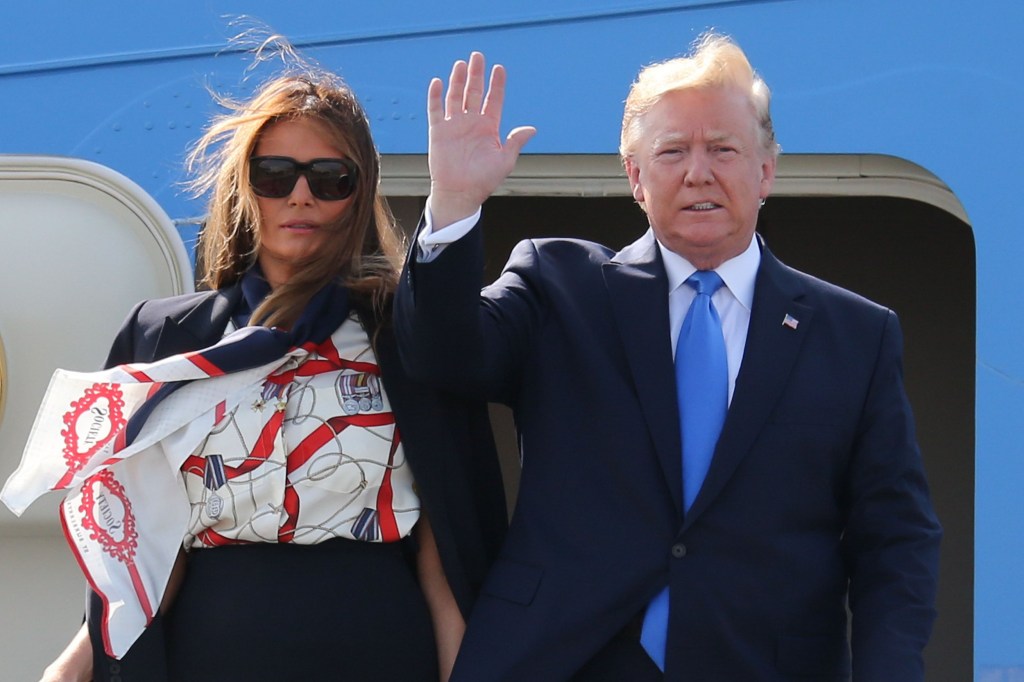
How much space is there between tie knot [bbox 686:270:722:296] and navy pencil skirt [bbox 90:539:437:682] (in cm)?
61

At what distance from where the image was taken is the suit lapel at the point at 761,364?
1.81 metres

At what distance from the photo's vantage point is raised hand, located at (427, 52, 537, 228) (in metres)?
1.76

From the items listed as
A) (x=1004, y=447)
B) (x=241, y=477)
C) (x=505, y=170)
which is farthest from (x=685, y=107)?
(x=1004, y=447)

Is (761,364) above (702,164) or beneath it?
beneath

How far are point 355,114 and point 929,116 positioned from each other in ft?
4.12

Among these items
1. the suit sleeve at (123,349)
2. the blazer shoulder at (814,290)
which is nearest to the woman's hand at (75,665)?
the suit sleeve at (123,349)

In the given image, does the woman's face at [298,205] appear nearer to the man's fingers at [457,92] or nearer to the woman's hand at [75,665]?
the man's fingers at [457,92]

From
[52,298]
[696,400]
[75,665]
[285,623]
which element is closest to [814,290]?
[696,400]

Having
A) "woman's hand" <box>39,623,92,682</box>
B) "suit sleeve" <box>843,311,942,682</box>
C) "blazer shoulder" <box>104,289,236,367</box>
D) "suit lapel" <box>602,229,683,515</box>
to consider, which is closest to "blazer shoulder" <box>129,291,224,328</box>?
"blazer shoulder" <box>104,289,236,367</box>

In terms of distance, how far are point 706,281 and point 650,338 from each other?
5.3 inches

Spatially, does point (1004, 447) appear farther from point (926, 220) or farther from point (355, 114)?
point (926, 220)

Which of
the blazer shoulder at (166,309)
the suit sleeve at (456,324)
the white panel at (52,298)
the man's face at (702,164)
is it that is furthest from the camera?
the white panel at (52,298)

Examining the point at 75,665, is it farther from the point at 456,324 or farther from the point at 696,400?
the point at 696,400

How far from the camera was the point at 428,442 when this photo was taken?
191 centimetres
